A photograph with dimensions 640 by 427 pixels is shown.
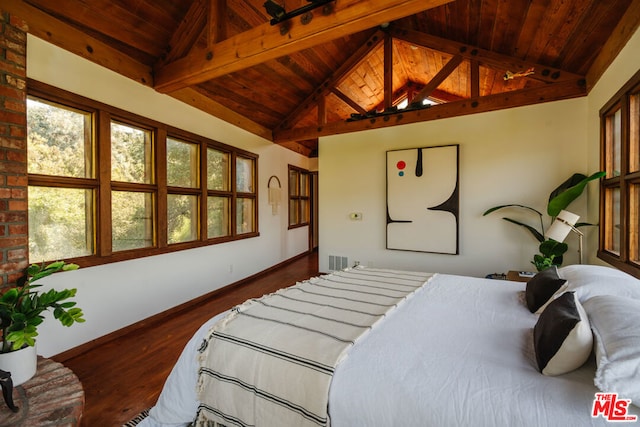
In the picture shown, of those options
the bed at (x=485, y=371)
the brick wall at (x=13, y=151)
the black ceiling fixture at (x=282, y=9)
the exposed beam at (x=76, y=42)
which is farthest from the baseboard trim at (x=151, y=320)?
the black ceiling fixture at (x=282, y=9)

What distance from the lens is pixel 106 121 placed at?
8.65 feet

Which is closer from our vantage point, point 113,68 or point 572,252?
point 113,68

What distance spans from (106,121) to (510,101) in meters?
4.52

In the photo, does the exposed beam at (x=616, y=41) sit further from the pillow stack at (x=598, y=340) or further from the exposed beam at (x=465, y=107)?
the pillow stack at (x=598, y=340)

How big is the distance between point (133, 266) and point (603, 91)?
502 cm

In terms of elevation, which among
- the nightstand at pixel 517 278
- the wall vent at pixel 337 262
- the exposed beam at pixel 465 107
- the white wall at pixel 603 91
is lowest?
the wall vent at pixel 337 262

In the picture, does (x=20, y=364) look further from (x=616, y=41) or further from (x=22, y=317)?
(x=616, y=41)

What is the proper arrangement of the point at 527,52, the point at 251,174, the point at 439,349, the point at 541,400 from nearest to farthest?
the point at 541,400 < the point at 439,349 < the point at 527,52 < the point at 251,174

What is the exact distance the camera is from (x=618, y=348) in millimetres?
901

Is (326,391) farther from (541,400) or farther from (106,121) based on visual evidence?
(106,121)

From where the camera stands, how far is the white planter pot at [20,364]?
1.26m

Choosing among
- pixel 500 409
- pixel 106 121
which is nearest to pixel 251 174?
pixel 106 121
